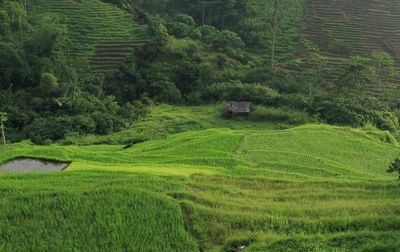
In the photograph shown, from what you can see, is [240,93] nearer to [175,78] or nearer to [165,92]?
[165,92]

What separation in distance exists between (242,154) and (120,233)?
7.49 meters

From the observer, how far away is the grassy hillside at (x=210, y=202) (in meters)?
6.68

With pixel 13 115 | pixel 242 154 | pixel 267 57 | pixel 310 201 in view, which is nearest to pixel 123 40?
pixel 267 57

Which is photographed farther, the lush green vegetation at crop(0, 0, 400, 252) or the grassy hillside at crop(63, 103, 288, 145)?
the grassy hillside at crop(63, 103, 288, 145)

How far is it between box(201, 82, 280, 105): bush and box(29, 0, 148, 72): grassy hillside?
7.36 metres

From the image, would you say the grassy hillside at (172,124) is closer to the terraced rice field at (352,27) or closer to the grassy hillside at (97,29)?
the grassy hillside at (97,29)

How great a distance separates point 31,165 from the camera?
11539mm

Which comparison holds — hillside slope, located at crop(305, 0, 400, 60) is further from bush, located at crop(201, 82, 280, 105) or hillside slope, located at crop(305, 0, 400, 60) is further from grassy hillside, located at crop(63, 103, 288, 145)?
grassy hillside, located at crop(63, 103, 288, 145)

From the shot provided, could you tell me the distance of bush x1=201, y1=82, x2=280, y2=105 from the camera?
25.3 meters

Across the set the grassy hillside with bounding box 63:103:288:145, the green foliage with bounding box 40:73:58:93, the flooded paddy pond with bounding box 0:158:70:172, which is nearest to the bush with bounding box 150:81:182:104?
the grassy hillside with bounding box 63:103:288:145

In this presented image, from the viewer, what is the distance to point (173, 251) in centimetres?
646

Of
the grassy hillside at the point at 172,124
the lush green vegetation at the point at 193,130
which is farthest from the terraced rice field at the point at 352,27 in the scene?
the grassy hillside at the point at 172,124

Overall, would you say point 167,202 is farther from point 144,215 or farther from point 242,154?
point 242,154

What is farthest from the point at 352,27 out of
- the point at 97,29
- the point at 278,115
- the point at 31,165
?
the point at 31,165
